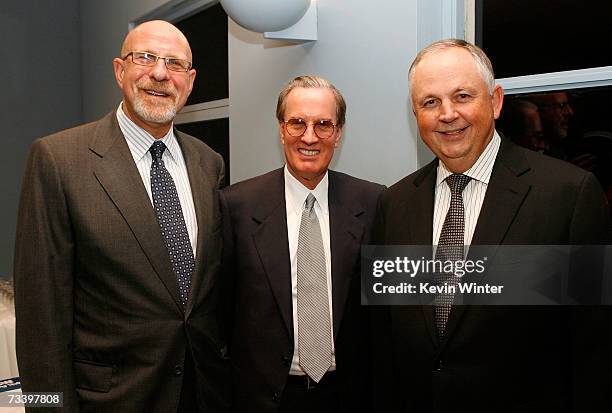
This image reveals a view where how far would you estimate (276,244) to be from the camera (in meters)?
1.79

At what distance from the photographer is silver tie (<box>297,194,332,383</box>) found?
1.72 m

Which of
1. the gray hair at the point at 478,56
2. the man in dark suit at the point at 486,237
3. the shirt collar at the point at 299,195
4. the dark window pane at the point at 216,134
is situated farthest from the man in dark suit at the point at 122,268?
the dark window pane at the point at 216,134

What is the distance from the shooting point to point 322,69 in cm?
246

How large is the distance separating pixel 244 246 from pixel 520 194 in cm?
82

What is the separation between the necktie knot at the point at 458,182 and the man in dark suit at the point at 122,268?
72 cm

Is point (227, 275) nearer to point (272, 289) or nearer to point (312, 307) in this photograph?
point (272, 289)

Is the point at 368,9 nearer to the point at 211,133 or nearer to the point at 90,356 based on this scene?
the point at 90,356

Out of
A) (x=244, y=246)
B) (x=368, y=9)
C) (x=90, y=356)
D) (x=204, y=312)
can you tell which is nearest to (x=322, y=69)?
(x=368, y=9)

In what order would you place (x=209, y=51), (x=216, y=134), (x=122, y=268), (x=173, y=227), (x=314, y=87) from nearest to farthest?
(x=122, y=268)
(x=173, y=227)
(x=314, y=87)
(x=216, y=134)
(x=209, y=51)

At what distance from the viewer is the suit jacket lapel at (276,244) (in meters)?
1.75

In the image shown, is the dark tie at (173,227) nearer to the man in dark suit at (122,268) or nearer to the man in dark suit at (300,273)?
the man in dark suit at (122,268)

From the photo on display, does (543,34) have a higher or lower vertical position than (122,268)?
higher

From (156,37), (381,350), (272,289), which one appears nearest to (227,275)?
(272,289)
